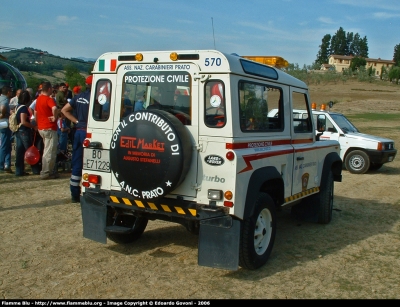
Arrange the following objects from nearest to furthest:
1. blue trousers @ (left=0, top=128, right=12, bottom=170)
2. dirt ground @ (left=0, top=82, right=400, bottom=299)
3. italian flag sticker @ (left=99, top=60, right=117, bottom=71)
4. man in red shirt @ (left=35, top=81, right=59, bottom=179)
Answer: dirt ground @ (left=0, top=82, right=400, bottom=299) → italian flag sticker @ (left=99, top=60, right=117, bottom=71) → man in red shirt @ (left=35, top=81, right=59, bottom=179) → blue trousers @ (left=0, top=128, right=12, bottom=170)

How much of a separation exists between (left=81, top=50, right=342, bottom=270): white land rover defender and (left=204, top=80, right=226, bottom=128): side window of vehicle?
0.01 meters

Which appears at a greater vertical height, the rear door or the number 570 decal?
the number 570 decal

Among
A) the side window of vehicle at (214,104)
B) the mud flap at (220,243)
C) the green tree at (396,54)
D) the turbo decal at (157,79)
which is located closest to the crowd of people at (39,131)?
the turbo decal at (157,79)

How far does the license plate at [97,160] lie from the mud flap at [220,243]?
1400 millimetres

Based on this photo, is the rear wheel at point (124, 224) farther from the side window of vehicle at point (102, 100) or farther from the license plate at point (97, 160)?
the side window of vehicle at point (102, 100)

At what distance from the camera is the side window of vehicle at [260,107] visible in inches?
189

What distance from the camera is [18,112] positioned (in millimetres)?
10008

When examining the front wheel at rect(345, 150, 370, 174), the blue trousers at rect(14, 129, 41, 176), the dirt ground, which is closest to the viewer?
the dirt ground

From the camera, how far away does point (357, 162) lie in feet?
41.4

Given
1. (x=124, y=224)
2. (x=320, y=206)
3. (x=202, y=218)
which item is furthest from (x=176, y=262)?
(x=320, y=206)

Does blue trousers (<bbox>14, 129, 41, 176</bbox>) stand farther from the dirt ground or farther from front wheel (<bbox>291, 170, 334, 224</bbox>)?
front wheel (<bbox>291, 170, 334, 224</bbox>)

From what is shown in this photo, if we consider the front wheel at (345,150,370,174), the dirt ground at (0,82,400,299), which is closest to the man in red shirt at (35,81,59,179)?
the dirt ground at (0,82,400,299)

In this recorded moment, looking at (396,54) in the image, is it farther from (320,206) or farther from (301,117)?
(301,117)

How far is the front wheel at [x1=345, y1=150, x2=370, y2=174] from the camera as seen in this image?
12477mm
